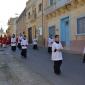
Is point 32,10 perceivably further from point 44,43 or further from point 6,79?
point 6,79

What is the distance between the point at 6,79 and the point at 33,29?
37.8m

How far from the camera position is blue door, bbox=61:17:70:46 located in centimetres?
3250

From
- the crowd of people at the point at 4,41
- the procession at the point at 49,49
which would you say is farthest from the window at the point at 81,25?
the crowd of people at the point at 4,41

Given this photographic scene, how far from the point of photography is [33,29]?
171 feet

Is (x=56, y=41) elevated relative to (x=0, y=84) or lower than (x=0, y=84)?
elevated

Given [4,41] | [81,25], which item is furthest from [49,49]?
[4,41]

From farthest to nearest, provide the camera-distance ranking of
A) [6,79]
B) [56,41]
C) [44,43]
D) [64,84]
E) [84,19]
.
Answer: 1. [44,43]
2. [84,19]
3. [56,41]
4. [6,79]
5. [64,84]

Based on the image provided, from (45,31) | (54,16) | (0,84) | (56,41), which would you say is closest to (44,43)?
(45,31)

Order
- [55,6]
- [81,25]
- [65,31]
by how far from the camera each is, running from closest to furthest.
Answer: [81,25] < [65,31] < [55,6]

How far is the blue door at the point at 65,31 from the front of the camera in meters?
32.5

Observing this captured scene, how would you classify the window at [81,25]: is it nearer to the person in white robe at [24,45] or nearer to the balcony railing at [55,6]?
the balcony railing at [55,6]

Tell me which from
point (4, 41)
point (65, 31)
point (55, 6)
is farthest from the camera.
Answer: point (4, 41)

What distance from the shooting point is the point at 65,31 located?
3406cm

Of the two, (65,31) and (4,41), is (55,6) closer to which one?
(65,31)
